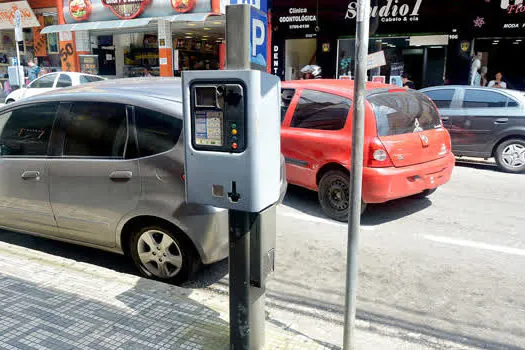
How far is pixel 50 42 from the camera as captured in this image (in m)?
21.9

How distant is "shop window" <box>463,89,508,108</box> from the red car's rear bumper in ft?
12.8

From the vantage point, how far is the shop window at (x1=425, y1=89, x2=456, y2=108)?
9.17 metres

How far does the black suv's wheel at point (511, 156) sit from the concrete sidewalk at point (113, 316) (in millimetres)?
6465

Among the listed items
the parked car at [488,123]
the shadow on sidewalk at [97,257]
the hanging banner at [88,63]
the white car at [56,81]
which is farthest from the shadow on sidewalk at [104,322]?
the hanging banner at [88,63]

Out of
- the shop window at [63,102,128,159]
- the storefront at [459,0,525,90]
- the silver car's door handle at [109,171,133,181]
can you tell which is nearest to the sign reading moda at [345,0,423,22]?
the storefront at [459,0,525,90]

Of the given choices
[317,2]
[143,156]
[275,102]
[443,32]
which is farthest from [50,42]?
[275,102]

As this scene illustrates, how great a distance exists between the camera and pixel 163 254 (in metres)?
4.01

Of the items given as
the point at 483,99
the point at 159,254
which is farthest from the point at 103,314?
the point at 483,99

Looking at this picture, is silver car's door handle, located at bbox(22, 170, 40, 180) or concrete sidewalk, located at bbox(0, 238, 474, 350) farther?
silver car's door handle, located at bbox(22, 170, 40, 180)

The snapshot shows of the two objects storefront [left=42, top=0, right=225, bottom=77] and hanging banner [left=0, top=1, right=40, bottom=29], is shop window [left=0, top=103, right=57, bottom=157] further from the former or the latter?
hanging banner [left=0, top=1, right=40, bottom=29]

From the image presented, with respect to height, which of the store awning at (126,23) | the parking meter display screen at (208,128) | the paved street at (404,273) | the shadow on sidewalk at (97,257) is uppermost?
the store awning at (126,23)

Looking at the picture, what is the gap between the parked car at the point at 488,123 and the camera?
27.6 ft

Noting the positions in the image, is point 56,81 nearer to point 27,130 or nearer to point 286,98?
point 286,98

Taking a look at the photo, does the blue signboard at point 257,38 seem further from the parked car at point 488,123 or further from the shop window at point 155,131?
the parked car at point 488,123
